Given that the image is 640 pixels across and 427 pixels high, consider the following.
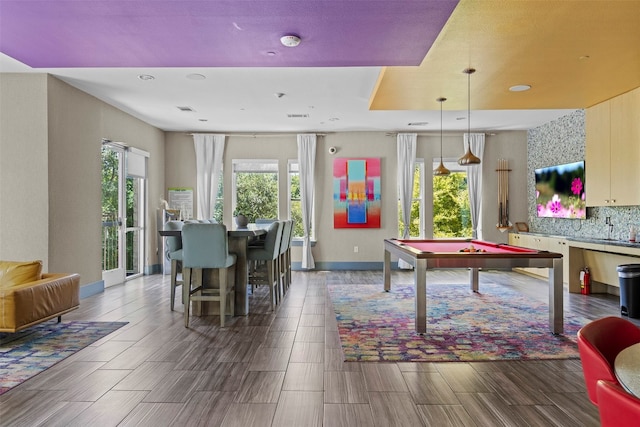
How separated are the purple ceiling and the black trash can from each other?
3.57 m

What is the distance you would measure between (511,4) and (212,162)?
22.1 ft

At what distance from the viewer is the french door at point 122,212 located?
6.71 m

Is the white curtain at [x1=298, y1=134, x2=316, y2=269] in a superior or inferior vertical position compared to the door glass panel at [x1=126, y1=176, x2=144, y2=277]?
superior

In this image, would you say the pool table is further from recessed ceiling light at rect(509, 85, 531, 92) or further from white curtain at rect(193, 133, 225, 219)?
white curtain at rect(193, 133, 225, 219)

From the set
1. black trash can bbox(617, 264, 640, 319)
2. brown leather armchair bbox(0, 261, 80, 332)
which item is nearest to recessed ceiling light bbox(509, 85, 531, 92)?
black trash can bbox(617, 264, 640, 319)

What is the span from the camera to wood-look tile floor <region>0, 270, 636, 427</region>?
2.38m

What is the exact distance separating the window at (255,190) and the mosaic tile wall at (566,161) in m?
5.35

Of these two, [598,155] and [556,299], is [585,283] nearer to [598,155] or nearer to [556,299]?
[598,155]

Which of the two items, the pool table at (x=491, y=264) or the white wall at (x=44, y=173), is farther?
the white wall at (x=44, y=173)

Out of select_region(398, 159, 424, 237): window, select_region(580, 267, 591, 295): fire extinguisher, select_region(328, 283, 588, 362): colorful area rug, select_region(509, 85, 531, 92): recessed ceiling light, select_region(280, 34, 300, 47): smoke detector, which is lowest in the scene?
select_region(328, 283, 588, 362): colorful area rug

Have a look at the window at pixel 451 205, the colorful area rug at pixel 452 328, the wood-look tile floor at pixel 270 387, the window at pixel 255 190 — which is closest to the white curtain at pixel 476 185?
the window at pixel 451 205

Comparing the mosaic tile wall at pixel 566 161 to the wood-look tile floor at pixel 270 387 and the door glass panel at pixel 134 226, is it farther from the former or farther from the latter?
the door glass panel at pixel 134 226

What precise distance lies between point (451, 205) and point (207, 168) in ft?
17.2

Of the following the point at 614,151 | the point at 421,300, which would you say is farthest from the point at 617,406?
the point at 614,151
